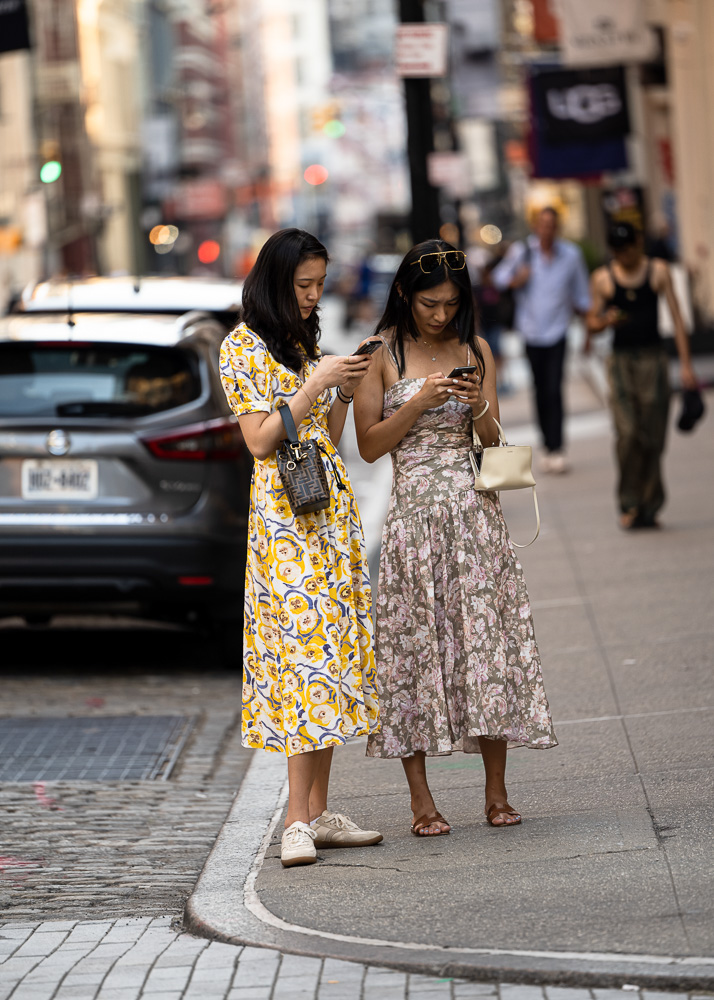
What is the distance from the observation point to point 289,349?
5.14 metres

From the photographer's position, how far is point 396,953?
→ 13.8ft

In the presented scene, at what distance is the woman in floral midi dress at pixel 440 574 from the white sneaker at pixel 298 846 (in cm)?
34

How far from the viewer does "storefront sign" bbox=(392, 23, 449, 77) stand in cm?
1087

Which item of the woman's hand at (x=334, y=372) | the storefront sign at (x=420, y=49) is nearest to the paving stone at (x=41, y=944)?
the woman's hand at (x=334, y=372)

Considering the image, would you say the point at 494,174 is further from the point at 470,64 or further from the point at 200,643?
the point at 200,643

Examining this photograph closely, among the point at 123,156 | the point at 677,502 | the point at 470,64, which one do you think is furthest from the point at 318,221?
the point at 677,502

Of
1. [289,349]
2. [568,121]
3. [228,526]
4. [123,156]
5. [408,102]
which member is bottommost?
[228,526]

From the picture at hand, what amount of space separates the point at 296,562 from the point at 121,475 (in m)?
2.96

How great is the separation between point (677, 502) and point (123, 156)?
49.2 metres

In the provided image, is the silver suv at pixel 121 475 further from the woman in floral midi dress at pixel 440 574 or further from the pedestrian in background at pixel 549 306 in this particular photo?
the pedestrian in background at pixel 549 306

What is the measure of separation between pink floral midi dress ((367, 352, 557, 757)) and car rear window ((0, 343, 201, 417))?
2.79 meters

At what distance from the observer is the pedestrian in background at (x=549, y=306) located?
44.3 feet

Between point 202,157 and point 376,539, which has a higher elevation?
point 202,157

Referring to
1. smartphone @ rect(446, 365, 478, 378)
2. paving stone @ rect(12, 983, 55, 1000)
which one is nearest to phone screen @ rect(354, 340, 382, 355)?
smartphone @ rect(446, 365, 478, 378)
